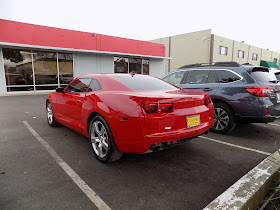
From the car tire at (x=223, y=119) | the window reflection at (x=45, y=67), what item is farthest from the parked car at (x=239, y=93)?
the window reflection at (x=45, y=67)

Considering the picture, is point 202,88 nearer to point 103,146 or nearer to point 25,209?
point 103,146

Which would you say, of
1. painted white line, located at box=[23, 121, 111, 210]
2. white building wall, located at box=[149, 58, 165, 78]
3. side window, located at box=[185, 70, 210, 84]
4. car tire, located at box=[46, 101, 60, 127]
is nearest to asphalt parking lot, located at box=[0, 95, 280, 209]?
painted white line, located at box=[23, 121, 111, 210]

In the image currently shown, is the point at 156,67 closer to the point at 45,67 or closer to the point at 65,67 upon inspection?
the point at 65,67

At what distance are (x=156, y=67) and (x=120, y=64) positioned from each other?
4218 mm

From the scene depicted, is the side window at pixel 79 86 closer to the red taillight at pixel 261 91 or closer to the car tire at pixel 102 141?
the car tire at pixel 102 141

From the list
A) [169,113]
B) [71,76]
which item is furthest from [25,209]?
[71,76]

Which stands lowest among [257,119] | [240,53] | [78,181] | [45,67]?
[78,181]

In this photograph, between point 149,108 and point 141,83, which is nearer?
point 149,108

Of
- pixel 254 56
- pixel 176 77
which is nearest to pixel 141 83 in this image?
pixel 176 77

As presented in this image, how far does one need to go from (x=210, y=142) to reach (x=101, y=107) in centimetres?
256

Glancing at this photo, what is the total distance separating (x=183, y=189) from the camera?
8.16ft

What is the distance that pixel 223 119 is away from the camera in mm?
4711

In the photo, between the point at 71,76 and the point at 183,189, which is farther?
the point at 71,76

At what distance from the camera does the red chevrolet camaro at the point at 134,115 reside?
2.60 m
